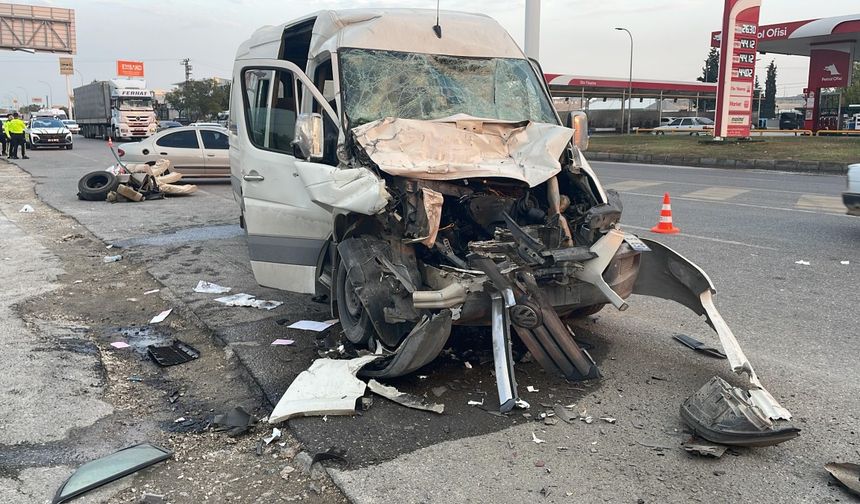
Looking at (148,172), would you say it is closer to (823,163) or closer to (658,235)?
(658,235)

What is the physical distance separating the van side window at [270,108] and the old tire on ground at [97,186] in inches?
383

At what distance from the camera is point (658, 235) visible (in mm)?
9984

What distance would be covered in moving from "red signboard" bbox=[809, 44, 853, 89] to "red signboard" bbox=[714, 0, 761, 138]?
1027 centimetres

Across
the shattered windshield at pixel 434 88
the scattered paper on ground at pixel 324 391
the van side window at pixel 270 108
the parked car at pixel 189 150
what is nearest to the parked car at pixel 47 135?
the parked car at pixel 189 150

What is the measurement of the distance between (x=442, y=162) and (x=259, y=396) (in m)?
1.96

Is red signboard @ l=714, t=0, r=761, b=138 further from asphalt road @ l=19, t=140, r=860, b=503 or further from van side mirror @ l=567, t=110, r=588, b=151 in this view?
van side mirror @ l=567, t=110, r=588, b=151

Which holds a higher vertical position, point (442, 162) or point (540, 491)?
point (442, 162)

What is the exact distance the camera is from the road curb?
21.3 metres

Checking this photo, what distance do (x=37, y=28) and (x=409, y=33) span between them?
6966cm

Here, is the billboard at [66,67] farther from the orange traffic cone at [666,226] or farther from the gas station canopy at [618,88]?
Result: the orange traffic cone at [666,226]

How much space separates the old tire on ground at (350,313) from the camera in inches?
195

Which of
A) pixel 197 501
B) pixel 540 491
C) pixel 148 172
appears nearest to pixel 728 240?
pixel 540 491

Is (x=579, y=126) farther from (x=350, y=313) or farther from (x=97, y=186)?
(x=97, y=186)

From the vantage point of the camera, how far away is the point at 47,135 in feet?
111
